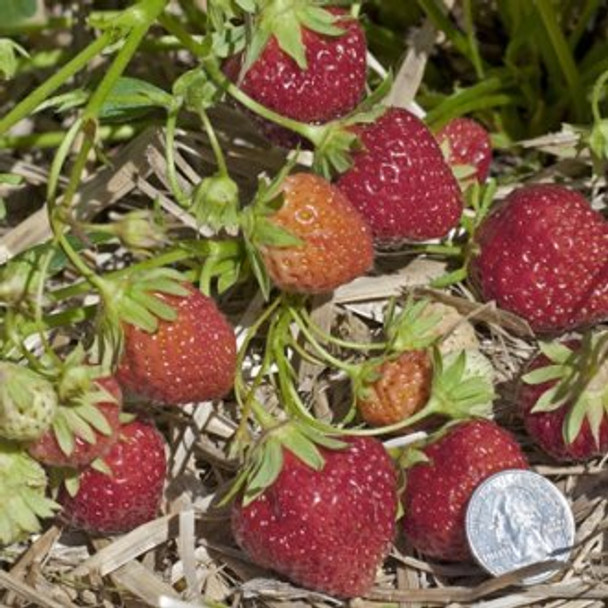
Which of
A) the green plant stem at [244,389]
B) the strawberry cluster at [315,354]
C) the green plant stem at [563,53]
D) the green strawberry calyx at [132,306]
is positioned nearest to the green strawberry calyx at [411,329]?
the strawberry cluster at [315,354]

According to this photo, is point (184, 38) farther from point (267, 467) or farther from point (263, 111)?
point (267, 467)

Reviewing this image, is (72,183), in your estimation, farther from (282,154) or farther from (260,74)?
(282,154)

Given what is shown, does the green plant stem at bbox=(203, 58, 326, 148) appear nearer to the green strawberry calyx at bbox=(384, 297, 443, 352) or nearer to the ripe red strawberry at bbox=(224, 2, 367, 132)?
the ripe red strawberry at bbox=(224, 2, 367, 132)

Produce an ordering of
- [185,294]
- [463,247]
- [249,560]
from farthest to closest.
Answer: [463,247], [249,560], [185,294]

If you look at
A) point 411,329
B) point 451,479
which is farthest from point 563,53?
point 451,479

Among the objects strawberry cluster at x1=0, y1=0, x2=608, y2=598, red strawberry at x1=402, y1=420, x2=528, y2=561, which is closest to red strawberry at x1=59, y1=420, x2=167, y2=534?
strawberry cluster at x1=0, y1=0, x2=608, y2=598

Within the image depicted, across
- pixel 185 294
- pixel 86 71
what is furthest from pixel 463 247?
pixel 86 71
